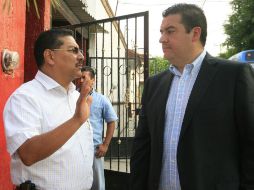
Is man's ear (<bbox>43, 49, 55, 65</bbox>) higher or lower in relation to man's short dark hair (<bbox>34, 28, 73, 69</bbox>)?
lower

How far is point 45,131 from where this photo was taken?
6.97ft

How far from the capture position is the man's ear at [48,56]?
93.3 inches

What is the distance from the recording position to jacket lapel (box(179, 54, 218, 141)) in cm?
223

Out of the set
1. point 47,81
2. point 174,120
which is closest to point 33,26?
point 47,81

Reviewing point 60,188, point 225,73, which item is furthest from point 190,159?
point 60,188

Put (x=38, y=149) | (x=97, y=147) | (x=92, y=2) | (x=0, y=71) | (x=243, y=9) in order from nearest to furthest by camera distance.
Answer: (x=38, y=149) → (x=0, y=71) → (x=97, y=147) → (x=92, y=2) → (x=243, y=9)

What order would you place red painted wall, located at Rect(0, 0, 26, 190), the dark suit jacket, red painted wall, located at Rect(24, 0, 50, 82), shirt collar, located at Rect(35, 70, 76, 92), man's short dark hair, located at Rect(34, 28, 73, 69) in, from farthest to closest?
red painted wall, located at Rect(24, 0, 50, 82) → red painted wall, located at Rect(0, 0, 26, 190) → man's short dark hair, located at Rect(34, 28, 73, 69) → shirt collar, located at Rect(35, 70, 76, 92) → the dark suit jacket

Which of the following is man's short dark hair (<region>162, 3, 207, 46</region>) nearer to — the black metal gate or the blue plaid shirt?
the blue plaid shirt

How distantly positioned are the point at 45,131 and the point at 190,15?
45.1 inches

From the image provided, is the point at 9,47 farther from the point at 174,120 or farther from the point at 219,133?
the point at 219,133

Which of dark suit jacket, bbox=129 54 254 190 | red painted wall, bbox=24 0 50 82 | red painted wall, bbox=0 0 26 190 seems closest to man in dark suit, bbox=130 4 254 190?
dark suit jacket, bbox=129 54 254 190

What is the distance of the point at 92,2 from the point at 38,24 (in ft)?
15.4

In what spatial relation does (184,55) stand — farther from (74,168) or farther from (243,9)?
(243,9)

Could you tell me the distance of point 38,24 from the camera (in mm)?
4441
